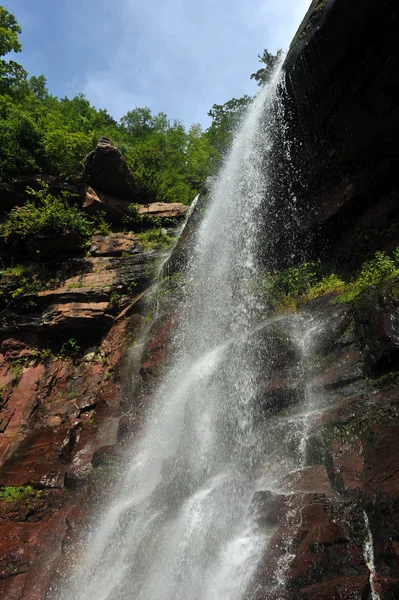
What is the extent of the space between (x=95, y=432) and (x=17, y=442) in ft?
6.92

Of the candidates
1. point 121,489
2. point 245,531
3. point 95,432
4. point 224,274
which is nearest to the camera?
point 245,531

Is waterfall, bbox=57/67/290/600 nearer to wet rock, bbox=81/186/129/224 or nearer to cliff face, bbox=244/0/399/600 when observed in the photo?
cliff face, bbox=244/0/399/600

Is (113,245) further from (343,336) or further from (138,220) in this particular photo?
(343,336)

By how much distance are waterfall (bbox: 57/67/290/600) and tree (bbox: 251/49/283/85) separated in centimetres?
1428

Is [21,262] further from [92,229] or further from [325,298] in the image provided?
[325,298]

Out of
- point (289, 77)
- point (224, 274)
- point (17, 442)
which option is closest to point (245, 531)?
point (17, 442)

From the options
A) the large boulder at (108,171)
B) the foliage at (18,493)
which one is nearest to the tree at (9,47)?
the large boulder at (108,171)

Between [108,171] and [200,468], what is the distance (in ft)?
42.4

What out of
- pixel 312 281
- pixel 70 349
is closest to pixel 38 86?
pixel 70 349

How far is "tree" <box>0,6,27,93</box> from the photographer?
64.6 ft

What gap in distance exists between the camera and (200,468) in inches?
276

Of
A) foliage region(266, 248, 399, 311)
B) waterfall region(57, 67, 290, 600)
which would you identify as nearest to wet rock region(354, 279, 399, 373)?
foliage region(266, 248, 399, 311)

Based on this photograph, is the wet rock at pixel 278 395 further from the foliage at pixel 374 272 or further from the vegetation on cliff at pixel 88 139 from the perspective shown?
the vegetation on cliff at pixel 88 139

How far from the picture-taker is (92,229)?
→ 1541cm
